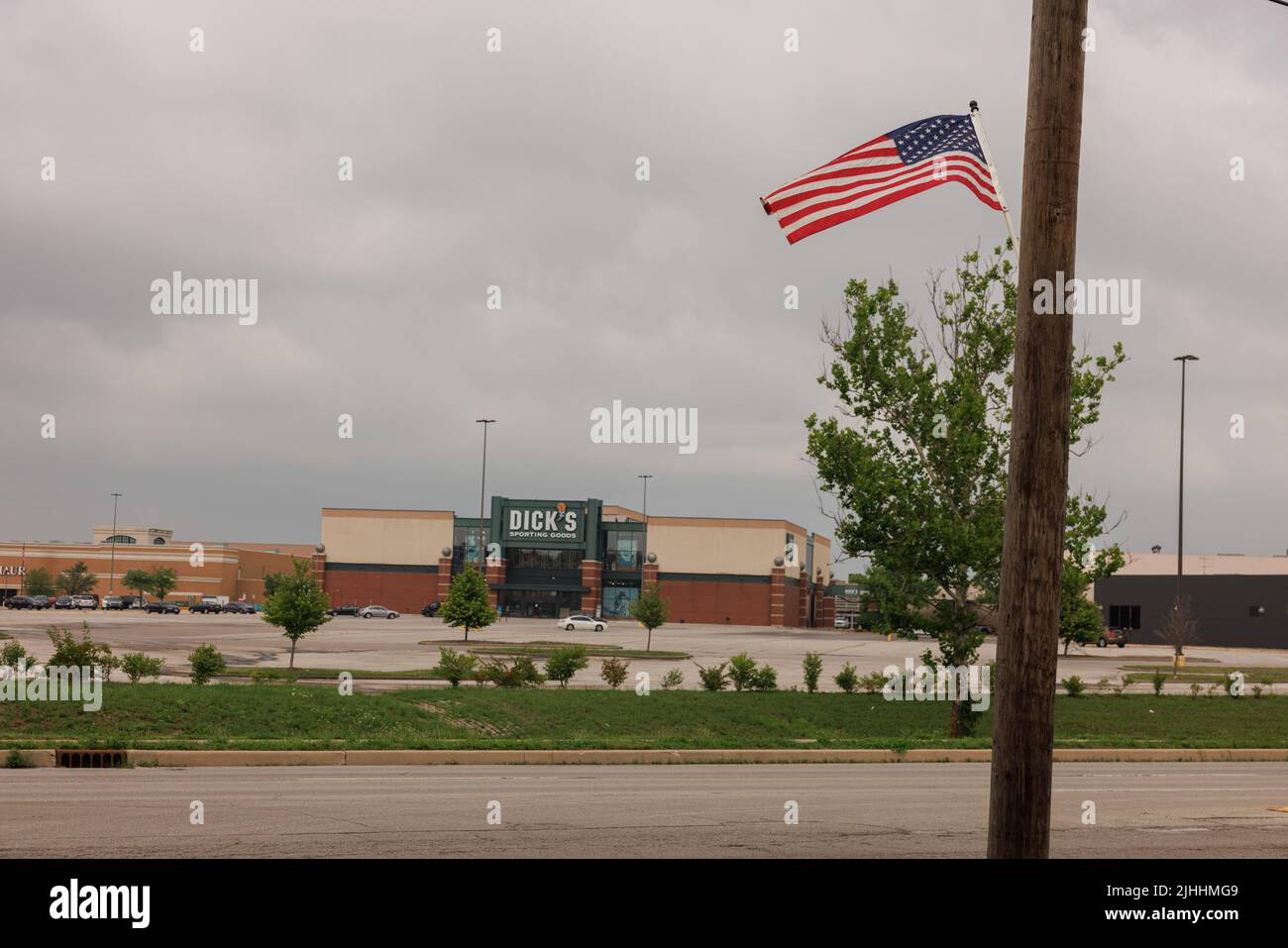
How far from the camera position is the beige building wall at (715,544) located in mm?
113875

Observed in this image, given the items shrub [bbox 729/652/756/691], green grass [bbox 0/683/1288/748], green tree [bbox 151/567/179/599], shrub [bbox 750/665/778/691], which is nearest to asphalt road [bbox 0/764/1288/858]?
green grass [bbox 0/683/1288/748]

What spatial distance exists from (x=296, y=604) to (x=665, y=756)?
19.7 m

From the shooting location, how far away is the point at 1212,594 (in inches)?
3688

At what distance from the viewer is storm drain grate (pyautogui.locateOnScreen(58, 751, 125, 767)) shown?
17.2m

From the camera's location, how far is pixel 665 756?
19938 mm

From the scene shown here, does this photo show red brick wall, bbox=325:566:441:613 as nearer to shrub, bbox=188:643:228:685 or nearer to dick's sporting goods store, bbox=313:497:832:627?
dick's sporting goods store, bbox=313:497:832:627

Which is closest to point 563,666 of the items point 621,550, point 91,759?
point 91,759

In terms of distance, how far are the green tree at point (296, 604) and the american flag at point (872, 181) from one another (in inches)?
1099

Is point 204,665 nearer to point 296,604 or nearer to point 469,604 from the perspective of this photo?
point 296,604

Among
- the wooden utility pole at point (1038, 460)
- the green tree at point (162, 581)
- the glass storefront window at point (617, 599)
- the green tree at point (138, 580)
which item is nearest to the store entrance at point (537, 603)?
the glass storefront window at point (617, 599)

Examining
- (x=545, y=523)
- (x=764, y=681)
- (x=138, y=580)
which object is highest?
(x=545, y=523)

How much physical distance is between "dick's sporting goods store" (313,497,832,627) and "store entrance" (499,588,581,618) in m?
0.10

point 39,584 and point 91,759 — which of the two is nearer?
point 91,759
